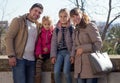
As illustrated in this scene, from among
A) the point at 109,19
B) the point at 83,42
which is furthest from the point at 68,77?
the point at 109,19

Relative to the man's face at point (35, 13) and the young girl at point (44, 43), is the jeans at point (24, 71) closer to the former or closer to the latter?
the young girl at point (44, 43)

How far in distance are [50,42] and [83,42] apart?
591 millimetres

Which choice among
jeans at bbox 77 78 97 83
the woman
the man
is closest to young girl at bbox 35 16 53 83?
the man

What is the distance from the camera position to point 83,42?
5.92m

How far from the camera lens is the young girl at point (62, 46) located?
6.03 m

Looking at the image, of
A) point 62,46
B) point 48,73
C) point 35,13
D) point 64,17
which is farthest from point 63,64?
point 35,13

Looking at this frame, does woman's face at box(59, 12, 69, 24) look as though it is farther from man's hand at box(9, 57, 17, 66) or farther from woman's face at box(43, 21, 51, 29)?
man's hand at box(9, 57, 17, 66)

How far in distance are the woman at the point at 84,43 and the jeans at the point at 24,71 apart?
2.24 ft

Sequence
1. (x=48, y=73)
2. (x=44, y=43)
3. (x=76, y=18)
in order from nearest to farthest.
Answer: (x=76, y=18)
(x=44, y=43)
(x=48, y=73)

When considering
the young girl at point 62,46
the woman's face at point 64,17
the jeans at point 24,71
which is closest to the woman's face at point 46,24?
the young girl at point 62,46

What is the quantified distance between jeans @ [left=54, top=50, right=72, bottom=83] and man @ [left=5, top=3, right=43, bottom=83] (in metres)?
0.37

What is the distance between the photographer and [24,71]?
5.98 metres

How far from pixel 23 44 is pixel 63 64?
70cm

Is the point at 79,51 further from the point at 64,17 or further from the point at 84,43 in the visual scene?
the point at 64,17
